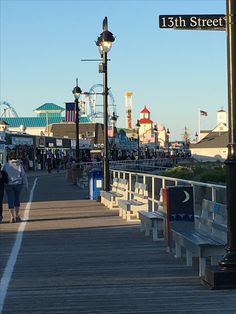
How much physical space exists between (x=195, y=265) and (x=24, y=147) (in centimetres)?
5827

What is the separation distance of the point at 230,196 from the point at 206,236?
1509mm

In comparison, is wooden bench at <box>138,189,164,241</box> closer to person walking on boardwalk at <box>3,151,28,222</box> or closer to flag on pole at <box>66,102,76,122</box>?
person walking on boardwalk at <box>3,151,28,222</box>

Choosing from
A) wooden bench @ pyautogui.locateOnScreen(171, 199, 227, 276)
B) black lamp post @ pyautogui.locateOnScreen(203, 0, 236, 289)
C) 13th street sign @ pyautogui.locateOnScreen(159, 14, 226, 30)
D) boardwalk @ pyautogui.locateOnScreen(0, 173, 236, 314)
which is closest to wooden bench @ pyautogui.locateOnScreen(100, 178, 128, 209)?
boardwalk @ pyautogui.locateOnScreen(0, 173, 236, 314)

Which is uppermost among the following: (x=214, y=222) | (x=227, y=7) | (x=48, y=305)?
(x=227, y=7)

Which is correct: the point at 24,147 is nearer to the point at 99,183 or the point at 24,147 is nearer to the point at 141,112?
the point at 99,183

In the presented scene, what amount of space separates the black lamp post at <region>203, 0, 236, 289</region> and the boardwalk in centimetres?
18

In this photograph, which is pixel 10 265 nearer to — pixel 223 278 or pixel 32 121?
pixel 223 278

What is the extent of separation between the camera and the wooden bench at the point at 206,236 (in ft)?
27.5

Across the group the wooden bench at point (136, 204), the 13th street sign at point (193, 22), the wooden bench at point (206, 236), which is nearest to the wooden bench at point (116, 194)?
the wooden bench at point (136, 204)

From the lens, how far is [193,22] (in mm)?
8547

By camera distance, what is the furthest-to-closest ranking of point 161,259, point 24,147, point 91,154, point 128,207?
point 91,154 < point 24,147 < point 128,207 < point 161,259

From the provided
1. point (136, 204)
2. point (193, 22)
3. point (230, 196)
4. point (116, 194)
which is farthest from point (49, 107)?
point (230, 196)

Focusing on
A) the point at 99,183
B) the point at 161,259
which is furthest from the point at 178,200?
the point at 99,183

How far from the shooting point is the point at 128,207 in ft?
53.5
